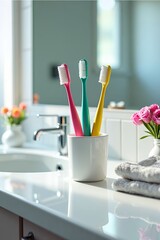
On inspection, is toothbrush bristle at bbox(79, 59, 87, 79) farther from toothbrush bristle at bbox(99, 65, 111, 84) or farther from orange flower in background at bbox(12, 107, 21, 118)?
orange flower in background at bbox(12, 107, 21, 118)

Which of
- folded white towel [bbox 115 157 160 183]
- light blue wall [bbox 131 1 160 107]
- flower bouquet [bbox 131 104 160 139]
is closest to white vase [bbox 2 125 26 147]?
light blue wall [bbox 131 1 160 107]

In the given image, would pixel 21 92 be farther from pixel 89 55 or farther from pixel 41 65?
pixel 89 55

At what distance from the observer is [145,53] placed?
149cm

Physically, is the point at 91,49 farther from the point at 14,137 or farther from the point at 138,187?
the point at 138,187

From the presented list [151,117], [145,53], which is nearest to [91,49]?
[145,53]

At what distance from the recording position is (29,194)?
0.86m

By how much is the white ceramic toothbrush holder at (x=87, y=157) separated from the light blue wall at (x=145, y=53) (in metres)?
0.42

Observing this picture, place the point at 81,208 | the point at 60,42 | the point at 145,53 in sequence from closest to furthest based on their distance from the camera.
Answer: the point at 81,208, the point at 145,53, the point at 60,42

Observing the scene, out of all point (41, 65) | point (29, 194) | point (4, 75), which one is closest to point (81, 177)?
point (29, 194)

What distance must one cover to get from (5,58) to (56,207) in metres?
1.26

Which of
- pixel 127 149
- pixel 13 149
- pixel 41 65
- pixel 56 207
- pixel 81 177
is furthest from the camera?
pixel 41 65

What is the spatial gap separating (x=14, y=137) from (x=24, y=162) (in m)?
0.19

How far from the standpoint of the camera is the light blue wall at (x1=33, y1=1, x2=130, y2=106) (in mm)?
1687

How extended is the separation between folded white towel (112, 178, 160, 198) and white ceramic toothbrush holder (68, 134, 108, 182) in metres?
0.12
